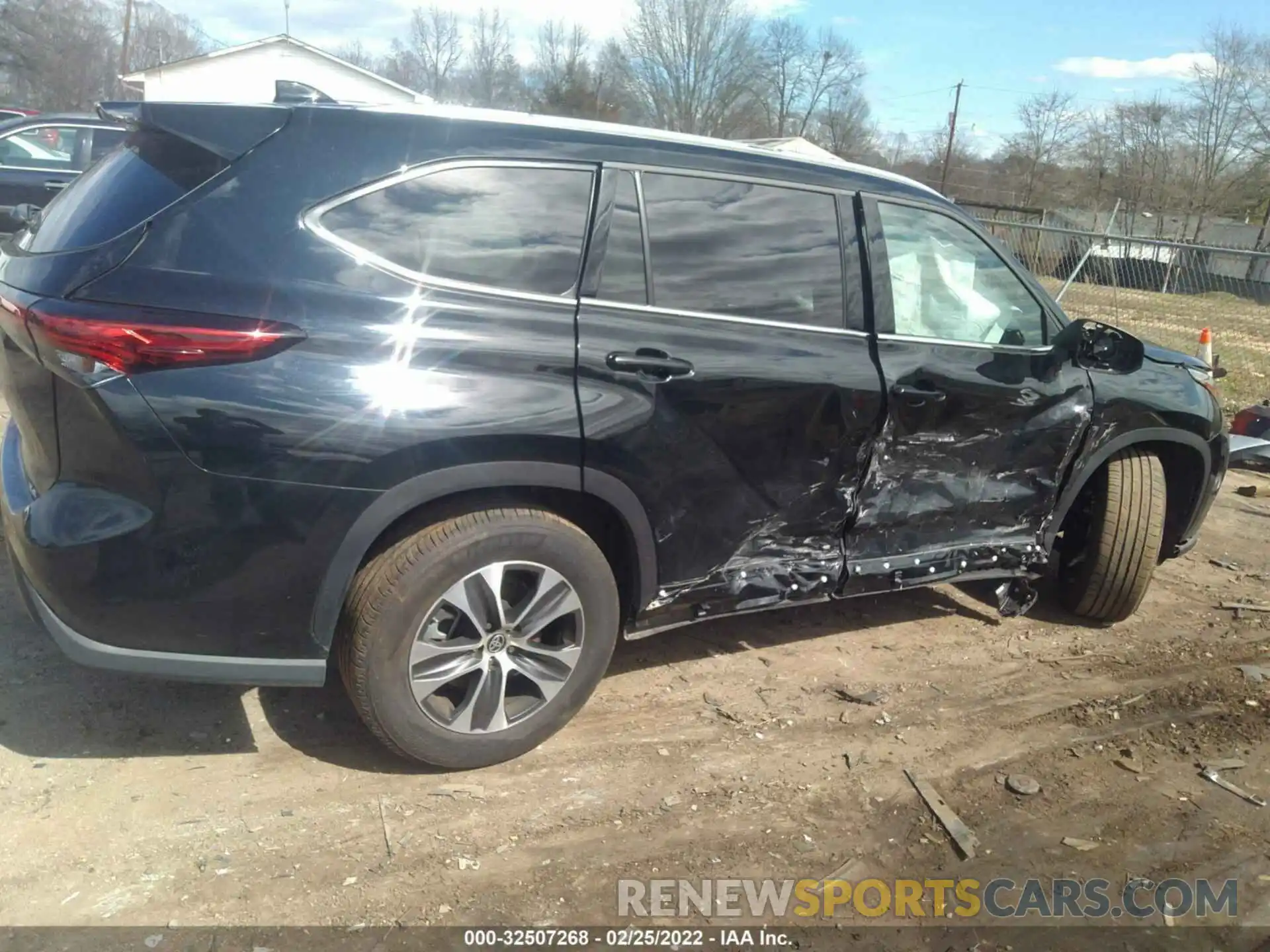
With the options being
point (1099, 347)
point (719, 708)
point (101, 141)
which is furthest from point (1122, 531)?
point (101, 141)

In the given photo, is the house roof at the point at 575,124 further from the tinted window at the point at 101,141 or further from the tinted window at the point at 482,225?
the tinted window at the point at 101,141

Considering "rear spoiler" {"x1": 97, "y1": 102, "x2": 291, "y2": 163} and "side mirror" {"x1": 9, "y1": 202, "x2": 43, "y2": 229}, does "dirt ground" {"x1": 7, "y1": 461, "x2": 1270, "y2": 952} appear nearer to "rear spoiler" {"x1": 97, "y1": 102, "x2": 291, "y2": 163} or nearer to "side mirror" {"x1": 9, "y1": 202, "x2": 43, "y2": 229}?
"side mirror" {"x1": 9, "y1": 202, "x2": 43, "y2": 229}

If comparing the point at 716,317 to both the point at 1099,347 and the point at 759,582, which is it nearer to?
the point at 759,582

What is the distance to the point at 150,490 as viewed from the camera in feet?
8.23

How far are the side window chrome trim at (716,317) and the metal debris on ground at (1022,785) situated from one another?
1.65 meters

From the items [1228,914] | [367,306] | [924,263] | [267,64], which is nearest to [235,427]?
[367,306]

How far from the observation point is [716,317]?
3.26 meters

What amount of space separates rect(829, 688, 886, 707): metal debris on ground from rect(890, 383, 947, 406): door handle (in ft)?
3.84

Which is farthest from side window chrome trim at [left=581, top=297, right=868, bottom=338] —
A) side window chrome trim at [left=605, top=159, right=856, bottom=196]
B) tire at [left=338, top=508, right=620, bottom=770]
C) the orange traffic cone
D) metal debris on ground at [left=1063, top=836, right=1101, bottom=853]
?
the orange traffic cone

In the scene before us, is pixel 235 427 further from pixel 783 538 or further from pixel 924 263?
pixel 924 263

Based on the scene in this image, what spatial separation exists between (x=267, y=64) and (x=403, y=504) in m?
39.1

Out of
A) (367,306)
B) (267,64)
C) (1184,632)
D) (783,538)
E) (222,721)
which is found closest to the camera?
(367,306)

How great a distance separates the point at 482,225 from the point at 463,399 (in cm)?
56

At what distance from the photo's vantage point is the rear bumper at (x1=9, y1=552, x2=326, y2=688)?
2627 millimetres
